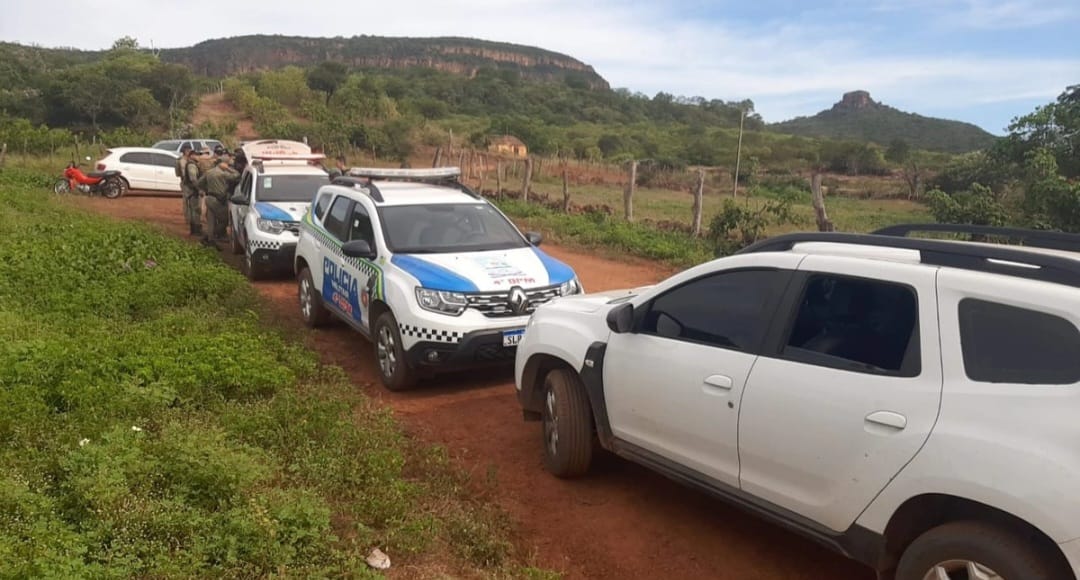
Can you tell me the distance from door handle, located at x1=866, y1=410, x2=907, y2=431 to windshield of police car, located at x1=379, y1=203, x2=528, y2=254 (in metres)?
4.60

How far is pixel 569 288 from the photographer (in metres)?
7.06

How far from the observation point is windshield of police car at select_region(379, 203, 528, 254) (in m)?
7.27

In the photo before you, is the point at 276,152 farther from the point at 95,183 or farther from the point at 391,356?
the point at 95,183

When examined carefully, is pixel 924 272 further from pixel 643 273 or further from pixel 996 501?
pixel 643 273

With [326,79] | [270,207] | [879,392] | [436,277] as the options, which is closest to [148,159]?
[270,207]

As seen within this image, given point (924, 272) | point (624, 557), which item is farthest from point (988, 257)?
point (624, 557)

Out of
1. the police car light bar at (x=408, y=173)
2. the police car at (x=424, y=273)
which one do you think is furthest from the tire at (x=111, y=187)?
the police car light bar at (x=408, y=173)

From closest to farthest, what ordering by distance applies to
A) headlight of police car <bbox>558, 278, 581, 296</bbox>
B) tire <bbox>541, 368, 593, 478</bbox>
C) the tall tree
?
1. tire <bbox>541, 368, 593, 478</bbox>
2. headlight of police car <bbox>558, 278, 581, 296</bbox>
3. the tall tree

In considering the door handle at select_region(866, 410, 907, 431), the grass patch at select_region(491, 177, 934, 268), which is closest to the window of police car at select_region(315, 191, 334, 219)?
the grass patch at select_region(491, 177, 934, 268)

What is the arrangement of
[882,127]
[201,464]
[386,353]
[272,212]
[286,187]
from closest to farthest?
1. [201,464]
2. [386,353]
3. [272,212]
4. [286,187]
5. [882,127]

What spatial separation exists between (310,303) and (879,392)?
7.06 metres

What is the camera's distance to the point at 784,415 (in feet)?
11.5

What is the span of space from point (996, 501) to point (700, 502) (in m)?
2.22

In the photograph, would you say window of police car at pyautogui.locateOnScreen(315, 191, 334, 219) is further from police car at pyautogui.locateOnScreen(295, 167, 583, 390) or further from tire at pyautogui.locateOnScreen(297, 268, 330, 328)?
tire at pyautogui.locateOnScreen(297, 268, 330, 328)
